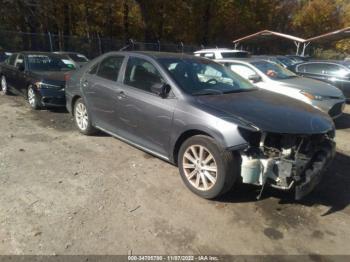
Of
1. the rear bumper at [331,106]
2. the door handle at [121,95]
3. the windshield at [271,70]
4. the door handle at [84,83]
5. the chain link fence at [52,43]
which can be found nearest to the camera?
the door handle at [121,95]

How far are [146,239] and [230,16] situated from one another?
40111 millimetres

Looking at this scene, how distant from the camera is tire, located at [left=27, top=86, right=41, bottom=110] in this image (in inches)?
321

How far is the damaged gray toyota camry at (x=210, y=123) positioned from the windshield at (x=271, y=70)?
3.39m

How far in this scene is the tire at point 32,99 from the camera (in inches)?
321

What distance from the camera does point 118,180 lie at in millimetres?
4512

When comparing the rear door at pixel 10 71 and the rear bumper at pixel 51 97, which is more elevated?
the rear door at pixel 10 71

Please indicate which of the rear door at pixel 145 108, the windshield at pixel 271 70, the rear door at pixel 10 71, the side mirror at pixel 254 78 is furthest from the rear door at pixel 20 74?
the windshield at pixel 271 70

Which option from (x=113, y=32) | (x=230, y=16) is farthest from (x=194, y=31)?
(x=113, y=32)

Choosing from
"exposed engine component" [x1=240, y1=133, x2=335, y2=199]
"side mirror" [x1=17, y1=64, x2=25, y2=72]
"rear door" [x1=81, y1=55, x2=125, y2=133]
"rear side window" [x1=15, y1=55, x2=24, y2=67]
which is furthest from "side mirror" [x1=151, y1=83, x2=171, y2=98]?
"rear side window" [x1=15, y1=55, x2=24, y2=67]

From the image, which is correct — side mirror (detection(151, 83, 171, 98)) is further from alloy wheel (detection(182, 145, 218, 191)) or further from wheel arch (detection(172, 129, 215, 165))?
alloy wheel (detection(182, 145, 218, 191))

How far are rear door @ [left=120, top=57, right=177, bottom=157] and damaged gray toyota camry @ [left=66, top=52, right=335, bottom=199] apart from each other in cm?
1

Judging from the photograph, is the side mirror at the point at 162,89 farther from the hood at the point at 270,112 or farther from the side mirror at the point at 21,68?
the side mirror at the point at 21,68

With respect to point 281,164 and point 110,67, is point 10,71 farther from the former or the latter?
point 281,164

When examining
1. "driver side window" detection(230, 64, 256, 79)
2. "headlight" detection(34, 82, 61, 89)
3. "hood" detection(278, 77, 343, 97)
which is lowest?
"headlight" detection(34, 82, 61, 89)
